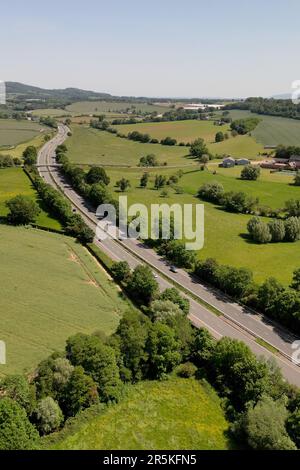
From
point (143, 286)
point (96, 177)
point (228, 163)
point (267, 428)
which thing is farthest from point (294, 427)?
point (228, 163)

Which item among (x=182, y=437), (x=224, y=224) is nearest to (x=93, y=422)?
(x=182, y=437)

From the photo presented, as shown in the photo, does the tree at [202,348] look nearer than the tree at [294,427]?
No

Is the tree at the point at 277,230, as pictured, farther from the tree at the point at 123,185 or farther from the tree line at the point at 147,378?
the tree at the point at 123,185

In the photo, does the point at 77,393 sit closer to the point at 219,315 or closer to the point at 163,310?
the point at 163,310

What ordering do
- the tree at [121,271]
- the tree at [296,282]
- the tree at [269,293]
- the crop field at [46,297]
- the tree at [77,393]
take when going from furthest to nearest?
1. the tree at [121,271]
2. the tree at [296,282]
3. the tree at [269,293]
4. the crop field at [46,297]
5. the tree at [77,393]

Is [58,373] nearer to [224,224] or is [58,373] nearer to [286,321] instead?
[286,321]

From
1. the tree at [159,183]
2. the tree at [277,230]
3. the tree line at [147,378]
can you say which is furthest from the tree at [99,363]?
the tree at [159,183]
